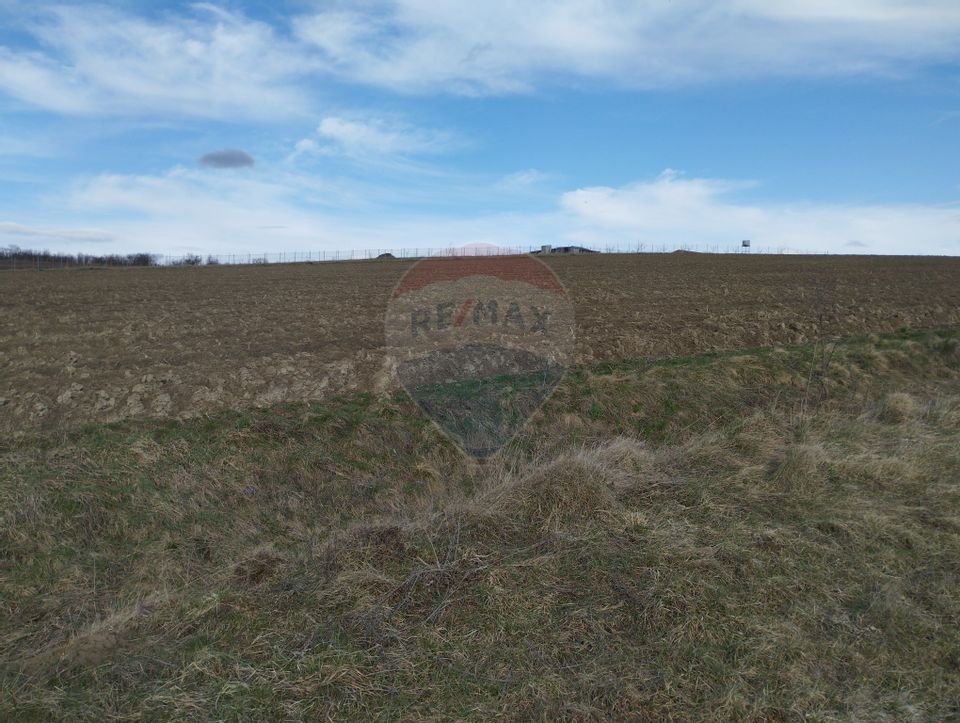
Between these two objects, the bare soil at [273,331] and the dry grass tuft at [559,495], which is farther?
the bare soil at [273,331]

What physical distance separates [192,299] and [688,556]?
22.2m

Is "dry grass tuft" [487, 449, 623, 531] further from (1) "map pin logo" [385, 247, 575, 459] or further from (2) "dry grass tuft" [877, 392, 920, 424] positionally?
(2) "dry grass tuft" [877, 392, 920, 424]

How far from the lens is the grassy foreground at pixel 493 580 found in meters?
3.42

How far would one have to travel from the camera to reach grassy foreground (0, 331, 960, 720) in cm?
342

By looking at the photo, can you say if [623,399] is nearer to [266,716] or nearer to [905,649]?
[905,649]

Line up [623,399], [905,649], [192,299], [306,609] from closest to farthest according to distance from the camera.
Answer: [905,649], [306,609], [623,399], [192,299]

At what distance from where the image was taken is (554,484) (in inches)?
214

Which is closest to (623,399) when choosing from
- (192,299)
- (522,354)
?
(522,354)

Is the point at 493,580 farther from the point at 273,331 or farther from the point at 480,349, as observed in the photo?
the point at 273,331

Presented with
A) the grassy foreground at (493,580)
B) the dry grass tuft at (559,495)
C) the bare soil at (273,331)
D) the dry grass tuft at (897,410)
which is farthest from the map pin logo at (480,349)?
the dry grass tuft at (897,410)

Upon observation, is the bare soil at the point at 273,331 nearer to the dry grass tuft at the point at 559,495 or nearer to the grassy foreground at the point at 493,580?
the grassy foreground at the point at 493,580

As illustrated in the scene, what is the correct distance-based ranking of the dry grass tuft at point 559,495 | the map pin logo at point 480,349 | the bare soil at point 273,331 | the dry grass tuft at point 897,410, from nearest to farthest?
the dry grass tuft at point 559,495 → the dry grass tuft at point 897,410 → the map pin logo at point 480,349 → the bare soil at point 273,331

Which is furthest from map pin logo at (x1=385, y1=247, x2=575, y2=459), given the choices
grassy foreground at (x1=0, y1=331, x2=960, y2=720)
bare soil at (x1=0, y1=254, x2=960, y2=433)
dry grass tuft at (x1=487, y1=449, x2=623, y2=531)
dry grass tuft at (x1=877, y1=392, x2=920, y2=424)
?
dry grass tuft at (x1=877, y1=392, x2=920, y2=424)

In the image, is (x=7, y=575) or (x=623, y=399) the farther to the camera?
(x=623, y=399)
